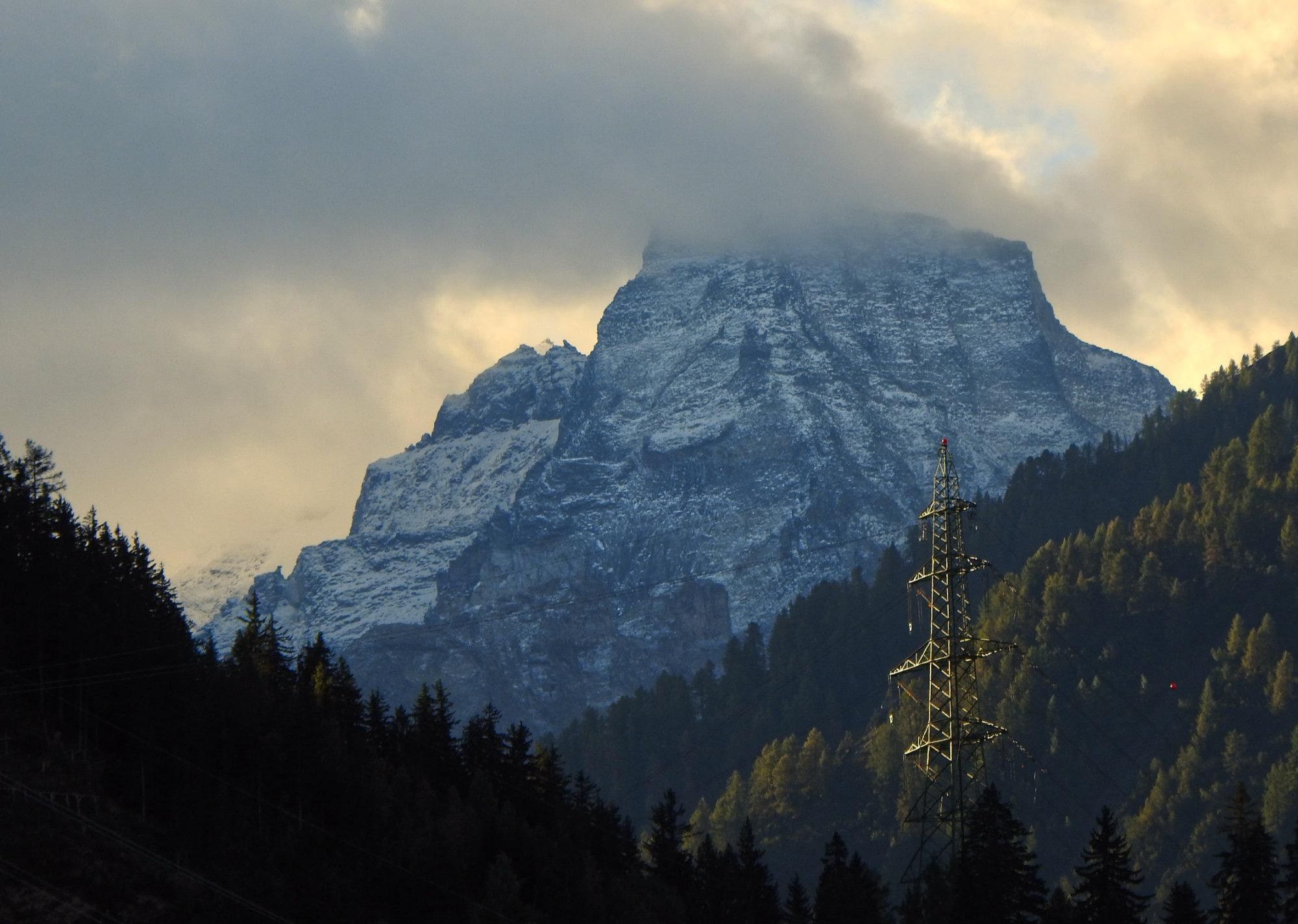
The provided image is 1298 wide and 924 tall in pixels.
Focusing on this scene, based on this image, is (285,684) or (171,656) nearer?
(171,656)

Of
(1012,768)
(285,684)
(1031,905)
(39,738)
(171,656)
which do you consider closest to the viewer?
(1031,905)

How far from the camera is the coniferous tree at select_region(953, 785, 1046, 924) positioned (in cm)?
8806

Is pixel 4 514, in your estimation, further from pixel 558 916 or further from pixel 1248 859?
pixel 1248 859

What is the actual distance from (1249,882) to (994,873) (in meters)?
10.4

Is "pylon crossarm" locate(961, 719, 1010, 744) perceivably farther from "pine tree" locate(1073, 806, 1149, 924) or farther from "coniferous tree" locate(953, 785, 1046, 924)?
"pine tree" locate(1073, 806, 1149, 924)

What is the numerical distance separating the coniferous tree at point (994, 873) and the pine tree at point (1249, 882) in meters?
7.18

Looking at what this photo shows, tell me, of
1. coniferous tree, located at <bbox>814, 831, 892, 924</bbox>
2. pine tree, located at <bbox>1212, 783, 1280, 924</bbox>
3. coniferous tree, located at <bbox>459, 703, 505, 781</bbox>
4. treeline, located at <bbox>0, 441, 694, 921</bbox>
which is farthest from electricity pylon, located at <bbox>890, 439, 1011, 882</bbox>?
coniferous tree, located at <bbox>459, 703, 505, 781</bbox>

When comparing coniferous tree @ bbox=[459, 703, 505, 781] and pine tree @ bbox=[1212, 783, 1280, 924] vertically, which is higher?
coniferous tree @ bbox=[459, 703, 505, 781]

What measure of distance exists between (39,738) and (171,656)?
425 inches

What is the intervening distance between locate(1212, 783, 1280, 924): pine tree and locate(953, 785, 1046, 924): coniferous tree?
283 inches

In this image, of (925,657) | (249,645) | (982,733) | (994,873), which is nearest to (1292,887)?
(994,873)

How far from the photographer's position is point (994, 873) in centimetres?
8975

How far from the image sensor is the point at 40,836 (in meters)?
89.9

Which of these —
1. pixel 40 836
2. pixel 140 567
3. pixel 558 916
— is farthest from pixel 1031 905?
pixel 140 567
